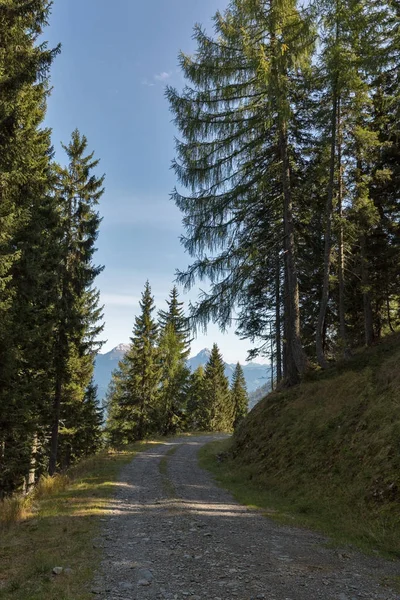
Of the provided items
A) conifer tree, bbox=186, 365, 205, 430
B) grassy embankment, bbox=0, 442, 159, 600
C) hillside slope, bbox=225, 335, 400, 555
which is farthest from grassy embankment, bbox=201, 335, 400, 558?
conifer tree, bbox=186, 365, 205, 430

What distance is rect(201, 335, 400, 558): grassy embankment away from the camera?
25.3 feet

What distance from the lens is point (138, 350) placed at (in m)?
38.6

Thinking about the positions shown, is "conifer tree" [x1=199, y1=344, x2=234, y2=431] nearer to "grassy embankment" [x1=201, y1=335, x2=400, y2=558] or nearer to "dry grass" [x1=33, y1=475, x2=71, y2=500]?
"grassy embankment" [x1=201, y1=335, x2=400, y2=558]

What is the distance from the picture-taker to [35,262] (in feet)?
50.1

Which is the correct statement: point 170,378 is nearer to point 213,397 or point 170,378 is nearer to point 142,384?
point 142,384

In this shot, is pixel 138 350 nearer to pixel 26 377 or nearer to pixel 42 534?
pixel 26 377

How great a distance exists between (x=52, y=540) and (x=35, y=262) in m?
11.3

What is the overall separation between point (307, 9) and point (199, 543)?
1833cm

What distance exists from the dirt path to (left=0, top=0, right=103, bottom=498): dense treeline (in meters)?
8.18

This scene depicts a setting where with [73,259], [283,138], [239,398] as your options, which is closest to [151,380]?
[73,259]

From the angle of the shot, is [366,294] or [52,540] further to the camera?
[366,294]

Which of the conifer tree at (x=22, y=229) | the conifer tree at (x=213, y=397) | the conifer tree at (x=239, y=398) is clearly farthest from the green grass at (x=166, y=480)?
the conifer tree at (x=239, y=398)

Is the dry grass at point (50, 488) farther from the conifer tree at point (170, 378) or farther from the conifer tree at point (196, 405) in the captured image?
the conifer tree at point (196, 405)

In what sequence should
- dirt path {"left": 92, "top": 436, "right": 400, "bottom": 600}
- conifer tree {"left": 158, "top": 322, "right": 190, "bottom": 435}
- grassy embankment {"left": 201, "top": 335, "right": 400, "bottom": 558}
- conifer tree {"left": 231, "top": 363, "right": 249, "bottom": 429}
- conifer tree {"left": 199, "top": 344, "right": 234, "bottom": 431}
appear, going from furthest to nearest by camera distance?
conifer tree {"left": 231, "top": 363, "right": 249, "bottom": 429} → conifer tree {"left": 199, "top": 344, "right": 234, "bottom": 431} → conifer tree {"left": 158, "top": 322, "right": 190, "bottom": 435} → grassy embankment {"left": 201, "top": 335, "right": 400, "bottom": 558} → dirt path {"left": 92, "top": 436, "right": 400, "bottom": 600}
